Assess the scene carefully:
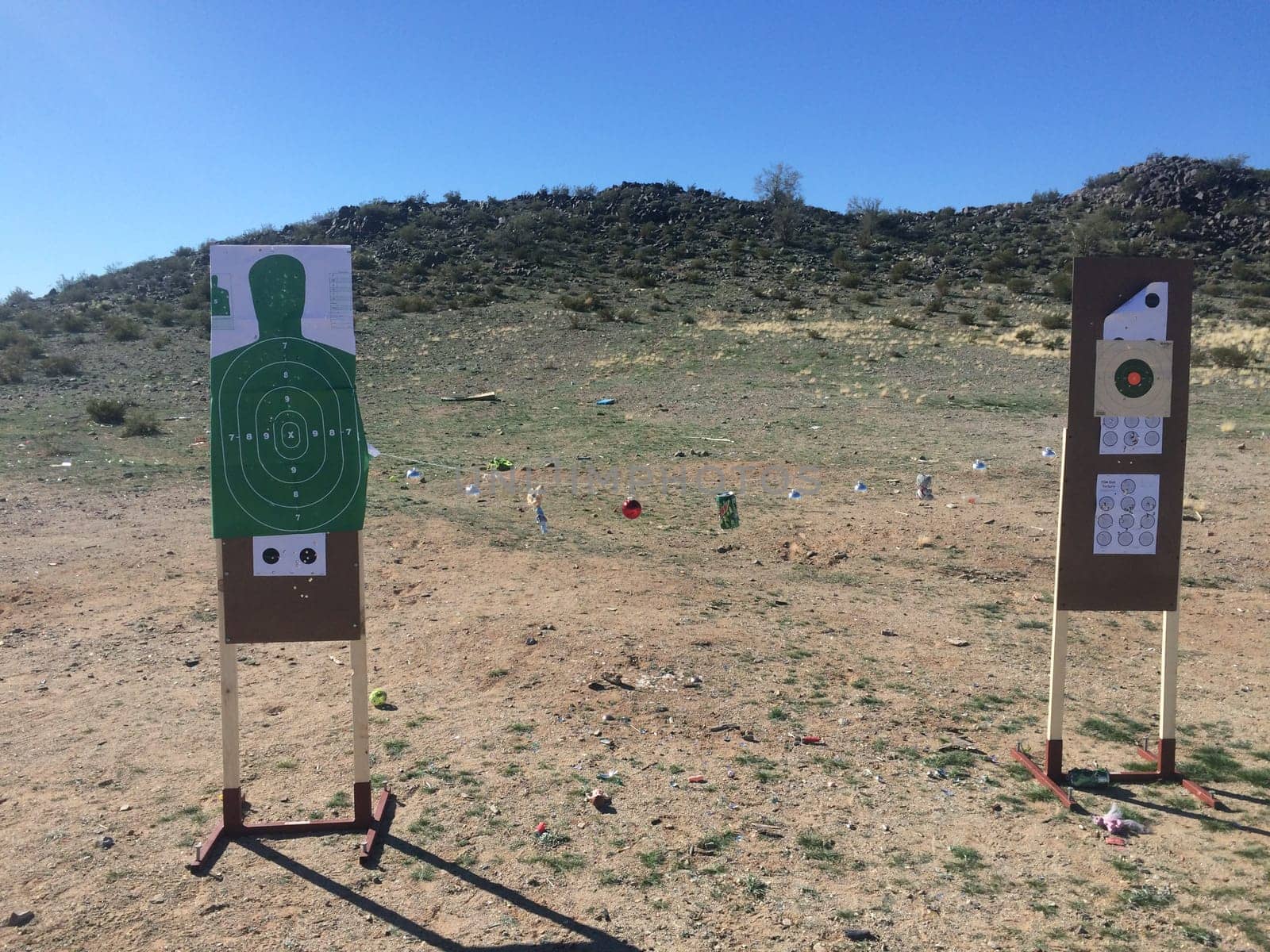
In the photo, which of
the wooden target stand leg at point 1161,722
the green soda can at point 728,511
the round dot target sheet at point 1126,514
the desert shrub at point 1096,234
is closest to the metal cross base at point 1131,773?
the wooden target stand leg at point 1161,722

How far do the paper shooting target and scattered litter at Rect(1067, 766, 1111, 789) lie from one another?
1.85 metres

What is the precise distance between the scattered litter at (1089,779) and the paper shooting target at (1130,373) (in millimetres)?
1852

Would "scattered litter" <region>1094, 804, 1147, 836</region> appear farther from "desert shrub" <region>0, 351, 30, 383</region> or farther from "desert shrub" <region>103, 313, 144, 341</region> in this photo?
"desert shrub" <region>103, 313, 144, 341</region>

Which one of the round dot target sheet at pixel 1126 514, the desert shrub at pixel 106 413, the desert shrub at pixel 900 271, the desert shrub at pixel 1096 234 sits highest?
the desert shrub at pixel 1096 234

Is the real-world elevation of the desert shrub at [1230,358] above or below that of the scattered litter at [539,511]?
above

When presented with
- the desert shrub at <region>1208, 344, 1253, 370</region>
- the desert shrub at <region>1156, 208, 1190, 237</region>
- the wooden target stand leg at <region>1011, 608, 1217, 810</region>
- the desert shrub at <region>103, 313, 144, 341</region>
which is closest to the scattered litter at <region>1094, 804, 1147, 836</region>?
the wooden target stand leg at <region>1011, 608, 1217, 810</region>

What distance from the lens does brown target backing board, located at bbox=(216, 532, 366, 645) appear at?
4180 mm

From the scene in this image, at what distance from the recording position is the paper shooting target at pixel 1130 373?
458 cm

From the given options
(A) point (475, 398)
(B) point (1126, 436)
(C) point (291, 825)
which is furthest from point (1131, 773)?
(A) point (475, 398)

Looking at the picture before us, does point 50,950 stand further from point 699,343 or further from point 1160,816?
point 699,343

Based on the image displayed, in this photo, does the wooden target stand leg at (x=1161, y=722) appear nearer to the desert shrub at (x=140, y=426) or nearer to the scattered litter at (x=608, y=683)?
the scattered litter at (x=608, y=683)

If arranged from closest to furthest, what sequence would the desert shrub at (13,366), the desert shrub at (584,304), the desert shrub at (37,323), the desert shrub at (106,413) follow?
the desert shrub at (106,413) → the desert shrub at (13,366) → the desert shrub at (37,323) → the desert shrub at (584,304)

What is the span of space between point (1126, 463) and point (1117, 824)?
1.77 meters

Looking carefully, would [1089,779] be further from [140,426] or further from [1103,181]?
[1103,181]
